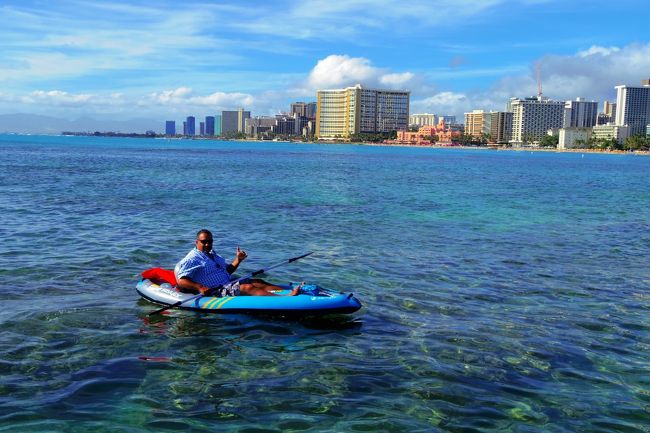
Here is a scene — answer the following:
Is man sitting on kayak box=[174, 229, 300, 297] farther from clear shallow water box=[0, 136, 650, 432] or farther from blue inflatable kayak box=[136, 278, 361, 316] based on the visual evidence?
clear shallow water box=[0, 136, 650, 432]

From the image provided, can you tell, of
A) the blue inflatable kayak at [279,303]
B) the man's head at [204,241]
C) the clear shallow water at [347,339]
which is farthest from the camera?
the man's head at [204,241]

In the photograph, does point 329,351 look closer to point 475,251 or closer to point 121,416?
point 121,416

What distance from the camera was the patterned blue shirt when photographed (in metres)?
12.2

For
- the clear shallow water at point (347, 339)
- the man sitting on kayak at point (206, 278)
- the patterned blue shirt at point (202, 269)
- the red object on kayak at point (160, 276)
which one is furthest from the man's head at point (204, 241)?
the clear shallow water at point (347, 339)

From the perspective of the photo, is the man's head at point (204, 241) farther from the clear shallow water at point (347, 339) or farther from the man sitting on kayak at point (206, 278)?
the clear shallow water at point (347, 339)

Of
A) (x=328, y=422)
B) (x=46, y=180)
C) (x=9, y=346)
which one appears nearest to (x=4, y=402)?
(x=9, y=346)

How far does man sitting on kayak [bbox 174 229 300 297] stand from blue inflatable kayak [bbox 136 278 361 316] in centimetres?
22

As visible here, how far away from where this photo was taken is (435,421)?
7738 mm

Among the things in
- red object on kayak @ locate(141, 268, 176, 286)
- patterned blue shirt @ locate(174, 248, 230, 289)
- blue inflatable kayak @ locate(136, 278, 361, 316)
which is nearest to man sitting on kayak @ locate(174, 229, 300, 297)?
patterned blue shirt @ locate(174, 248, 230, 289)

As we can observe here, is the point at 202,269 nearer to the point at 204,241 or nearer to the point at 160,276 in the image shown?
the point at 204,241

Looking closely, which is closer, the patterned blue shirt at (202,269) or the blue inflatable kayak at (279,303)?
the blue inflatable kayak at (279,303)

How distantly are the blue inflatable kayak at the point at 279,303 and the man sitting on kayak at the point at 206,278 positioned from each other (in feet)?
0.72

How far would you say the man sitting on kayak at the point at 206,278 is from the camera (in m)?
12.2

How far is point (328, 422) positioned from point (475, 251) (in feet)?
41.9
